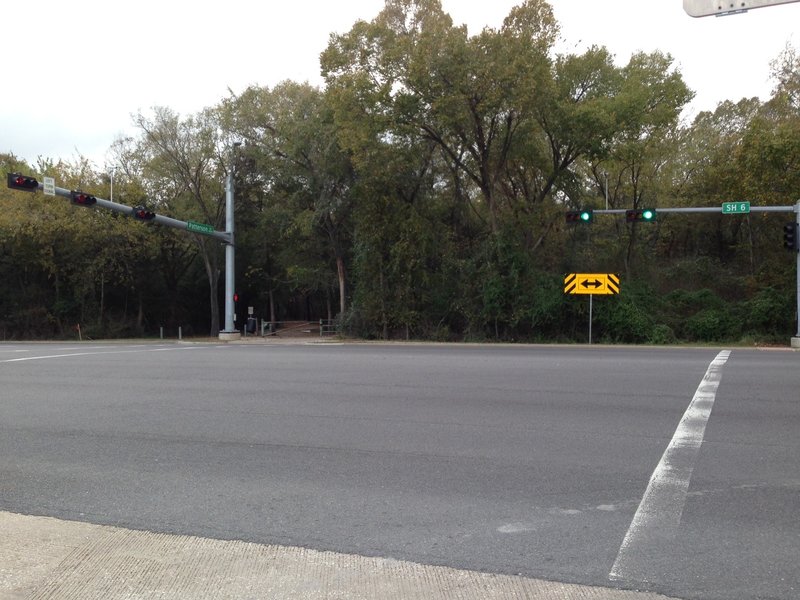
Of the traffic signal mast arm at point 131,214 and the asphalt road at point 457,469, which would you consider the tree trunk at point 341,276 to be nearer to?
the traffic signal mast arm at point 131,214

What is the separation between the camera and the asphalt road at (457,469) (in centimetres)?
526

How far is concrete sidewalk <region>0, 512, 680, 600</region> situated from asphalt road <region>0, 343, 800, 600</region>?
0.22 m

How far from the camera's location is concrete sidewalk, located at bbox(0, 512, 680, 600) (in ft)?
14.7

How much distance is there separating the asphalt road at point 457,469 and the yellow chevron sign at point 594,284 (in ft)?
55.1

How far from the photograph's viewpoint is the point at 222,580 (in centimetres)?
471

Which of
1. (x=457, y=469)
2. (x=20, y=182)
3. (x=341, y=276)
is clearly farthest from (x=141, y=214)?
(x=457, y=469)

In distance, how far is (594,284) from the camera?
31.1 metres

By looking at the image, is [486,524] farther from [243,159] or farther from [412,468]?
[243,159]

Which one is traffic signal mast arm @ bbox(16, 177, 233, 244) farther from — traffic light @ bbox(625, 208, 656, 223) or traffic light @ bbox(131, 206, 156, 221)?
traffic light @ bbox(625, 208, 656, 223)

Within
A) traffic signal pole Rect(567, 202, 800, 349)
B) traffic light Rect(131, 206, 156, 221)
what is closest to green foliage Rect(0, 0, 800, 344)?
traffic signal pole Rect(567, 202, 800, 349)

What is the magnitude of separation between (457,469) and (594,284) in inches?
986

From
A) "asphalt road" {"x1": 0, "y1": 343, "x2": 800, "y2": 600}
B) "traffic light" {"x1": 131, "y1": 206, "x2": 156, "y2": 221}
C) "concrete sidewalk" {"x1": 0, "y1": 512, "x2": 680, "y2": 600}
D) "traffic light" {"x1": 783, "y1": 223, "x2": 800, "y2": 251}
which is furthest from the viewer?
"traffic light" {"x1": 131, "y1": 206, "x2": 156, "y2": 221}

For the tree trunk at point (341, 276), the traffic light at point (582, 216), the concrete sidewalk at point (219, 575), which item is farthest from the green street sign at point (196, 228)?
the concrete sidewalk at point (219, 575)

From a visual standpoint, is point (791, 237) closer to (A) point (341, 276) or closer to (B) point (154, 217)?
(A) point (341, 276)
